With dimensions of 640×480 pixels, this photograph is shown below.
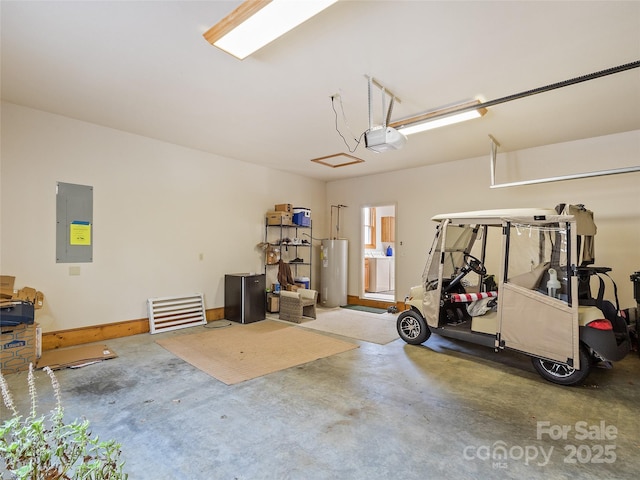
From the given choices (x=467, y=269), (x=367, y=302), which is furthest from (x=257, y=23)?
(x=367, y=302)

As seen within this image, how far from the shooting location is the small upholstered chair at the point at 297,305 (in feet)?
18.9

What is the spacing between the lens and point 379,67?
9.78 feet

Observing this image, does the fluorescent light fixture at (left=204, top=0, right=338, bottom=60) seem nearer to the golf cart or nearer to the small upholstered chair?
the golf cart

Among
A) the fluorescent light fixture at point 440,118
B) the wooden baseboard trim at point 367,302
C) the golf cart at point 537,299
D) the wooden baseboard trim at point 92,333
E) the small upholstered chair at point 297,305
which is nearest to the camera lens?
the golf cart at point 537,299

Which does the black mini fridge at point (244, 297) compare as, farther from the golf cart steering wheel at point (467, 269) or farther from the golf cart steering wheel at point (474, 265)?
the golf cart steering wheel at point (474, 265)

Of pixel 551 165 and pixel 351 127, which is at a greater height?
pixel 351 127

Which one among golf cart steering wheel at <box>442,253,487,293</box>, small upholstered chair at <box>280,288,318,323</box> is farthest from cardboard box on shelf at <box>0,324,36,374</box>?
golf cart steering wheel at <box>442,253,487,293</box>

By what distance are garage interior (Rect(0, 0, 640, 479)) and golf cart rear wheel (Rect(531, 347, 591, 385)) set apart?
0.18m

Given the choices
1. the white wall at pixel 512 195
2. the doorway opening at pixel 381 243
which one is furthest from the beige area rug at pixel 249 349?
the doorway opening at pixel 381 243

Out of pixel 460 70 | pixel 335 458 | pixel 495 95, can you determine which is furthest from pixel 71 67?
pixel 495 95

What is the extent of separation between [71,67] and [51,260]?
95.8 inches

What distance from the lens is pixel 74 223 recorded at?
4.32m

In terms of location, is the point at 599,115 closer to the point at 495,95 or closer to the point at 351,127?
the point at 495,95

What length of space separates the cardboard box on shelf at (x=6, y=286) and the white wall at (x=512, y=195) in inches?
230
